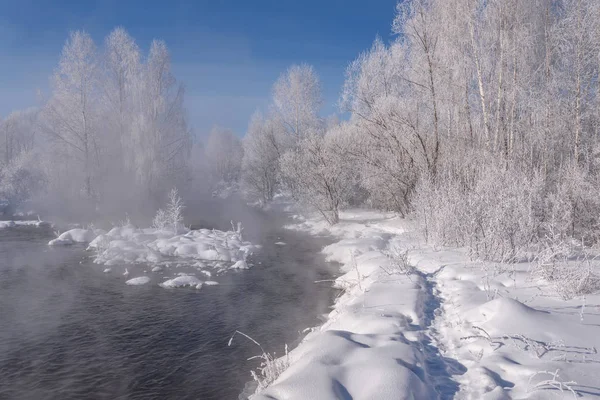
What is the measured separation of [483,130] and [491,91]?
135cm

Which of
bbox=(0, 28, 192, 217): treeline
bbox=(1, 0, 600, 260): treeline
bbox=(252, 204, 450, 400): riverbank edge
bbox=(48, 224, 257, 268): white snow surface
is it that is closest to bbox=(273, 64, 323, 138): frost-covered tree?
bbox=(1, 0, 600, 260): treeline

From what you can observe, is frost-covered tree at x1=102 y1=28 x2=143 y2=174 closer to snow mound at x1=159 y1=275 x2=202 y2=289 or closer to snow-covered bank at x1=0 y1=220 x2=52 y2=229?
snow-covered bank at x1=0 y1=220 x2=52 y2=229

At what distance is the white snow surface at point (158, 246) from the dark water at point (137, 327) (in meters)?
0.86

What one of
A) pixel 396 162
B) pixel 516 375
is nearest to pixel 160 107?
pixel 396 162

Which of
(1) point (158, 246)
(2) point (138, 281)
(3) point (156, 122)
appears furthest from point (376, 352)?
(3) point (156, 122)

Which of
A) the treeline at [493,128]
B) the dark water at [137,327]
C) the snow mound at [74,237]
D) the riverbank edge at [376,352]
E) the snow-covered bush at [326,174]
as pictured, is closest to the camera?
the riverbank edge at [376,352]

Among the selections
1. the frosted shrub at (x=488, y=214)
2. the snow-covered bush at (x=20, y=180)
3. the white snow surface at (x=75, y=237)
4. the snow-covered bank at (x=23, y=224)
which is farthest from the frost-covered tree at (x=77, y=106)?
the frosted shrub at (x=488, y=214)

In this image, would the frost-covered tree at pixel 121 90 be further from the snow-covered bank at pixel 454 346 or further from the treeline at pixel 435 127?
the snow-covered bank at pixel 454 346

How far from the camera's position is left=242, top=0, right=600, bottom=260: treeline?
896 cm

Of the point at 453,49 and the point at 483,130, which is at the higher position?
the point at 453,49

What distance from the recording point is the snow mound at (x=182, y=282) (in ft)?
32.1

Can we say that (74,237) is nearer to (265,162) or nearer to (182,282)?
(182,282)

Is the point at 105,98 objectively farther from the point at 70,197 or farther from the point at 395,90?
the point at 395,90

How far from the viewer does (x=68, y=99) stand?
25.5 metres
